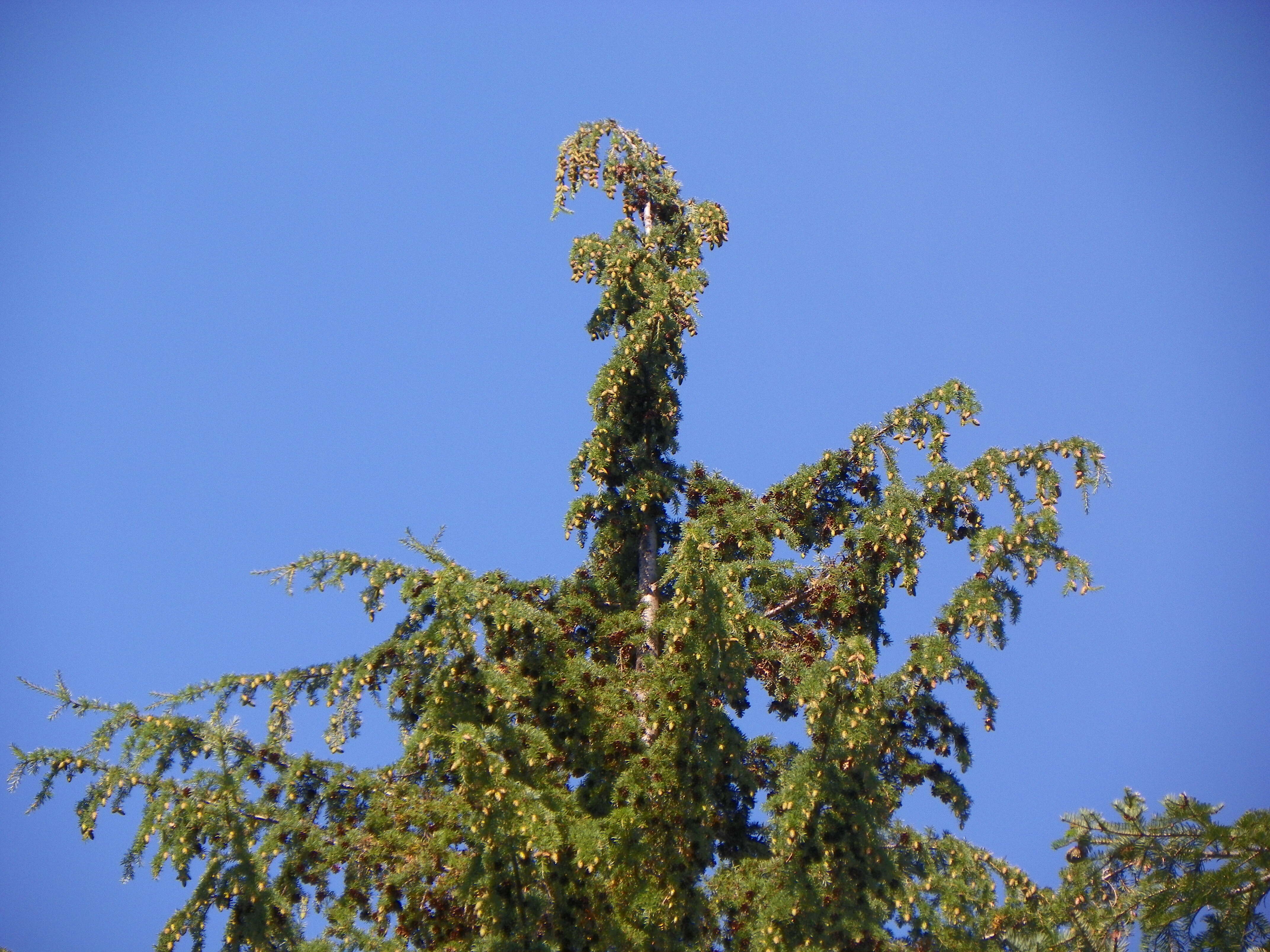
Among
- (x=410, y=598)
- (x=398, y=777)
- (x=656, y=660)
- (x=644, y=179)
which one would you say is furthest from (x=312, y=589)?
(x=644, y=179)

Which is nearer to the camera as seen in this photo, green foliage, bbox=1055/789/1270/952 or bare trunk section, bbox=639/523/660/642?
green foliage, bbox=1055/789/1270/952

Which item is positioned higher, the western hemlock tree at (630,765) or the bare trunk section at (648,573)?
the bare trunk section at (648,573)

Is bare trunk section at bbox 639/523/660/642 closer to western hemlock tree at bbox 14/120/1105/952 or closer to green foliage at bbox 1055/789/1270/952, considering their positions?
western hemlock tree at bbox 14/120/1105/952

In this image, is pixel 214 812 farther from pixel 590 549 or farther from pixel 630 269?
pixel 630 269

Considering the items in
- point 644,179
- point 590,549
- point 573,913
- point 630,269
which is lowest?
point 573,913

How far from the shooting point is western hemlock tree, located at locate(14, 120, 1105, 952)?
771cm

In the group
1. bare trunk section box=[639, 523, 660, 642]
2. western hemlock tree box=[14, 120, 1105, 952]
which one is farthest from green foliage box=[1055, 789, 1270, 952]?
bare trunk section box=[639, 523, 660, 642]

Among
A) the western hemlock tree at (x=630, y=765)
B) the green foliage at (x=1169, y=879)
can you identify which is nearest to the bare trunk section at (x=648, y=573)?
the western hemlock tree at (x=630, y=765)

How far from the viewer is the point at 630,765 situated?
28.4ft

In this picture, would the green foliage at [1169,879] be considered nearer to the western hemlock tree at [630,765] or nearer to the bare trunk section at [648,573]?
the western hemlock tree at [630,765]

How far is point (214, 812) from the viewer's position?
782cm

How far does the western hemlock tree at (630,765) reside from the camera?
303 inches

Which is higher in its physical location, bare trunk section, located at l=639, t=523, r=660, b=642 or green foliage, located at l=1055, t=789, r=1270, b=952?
bare trunk section, located at l=639, t=523, r=660, b=642

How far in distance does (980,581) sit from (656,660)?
267 cm
